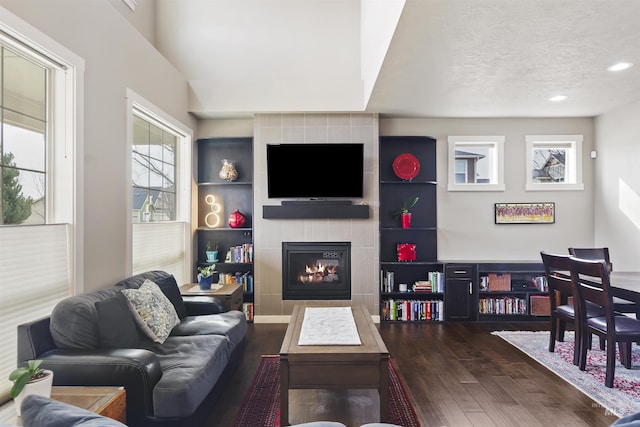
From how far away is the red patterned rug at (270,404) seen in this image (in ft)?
7.89

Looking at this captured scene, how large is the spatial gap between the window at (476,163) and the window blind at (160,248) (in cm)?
356

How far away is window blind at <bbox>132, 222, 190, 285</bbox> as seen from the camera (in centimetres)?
352

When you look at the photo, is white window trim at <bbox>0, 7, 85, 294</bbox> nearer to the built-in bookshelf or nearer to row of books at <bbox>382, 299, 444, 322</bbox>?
row of books at <bbox>382, 299, 444, 322</bbox>

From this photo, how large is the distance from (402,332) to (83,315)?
128 inches

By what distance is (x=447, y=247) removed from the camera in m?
5.04

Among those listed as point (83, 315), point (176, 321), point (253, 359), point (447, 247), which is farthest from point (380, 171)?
point (83, 315)

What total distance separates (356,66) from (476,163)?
Answer: 2144 mm

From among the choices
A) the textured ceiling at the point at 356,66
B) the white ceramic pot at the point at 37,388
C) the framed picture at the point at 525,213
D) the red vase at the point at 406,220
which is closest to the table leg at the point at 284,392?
the white ceramic pot at the point at 37,388

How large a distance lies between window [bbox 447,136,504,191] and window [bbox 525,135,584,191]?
0.40 metres

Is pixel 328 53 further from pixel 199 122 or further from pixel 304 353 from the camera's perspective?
pixel 304 353

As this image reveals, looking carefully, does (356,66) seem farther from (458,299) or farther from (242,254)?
(458,299)

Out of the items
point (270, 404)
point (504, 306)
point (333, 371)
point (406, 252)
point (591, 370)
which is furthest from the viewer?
point (406, 252)

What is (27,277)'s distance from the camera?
2154 mm

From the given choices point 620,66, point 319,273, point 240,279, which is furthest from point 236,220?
point 620,66
